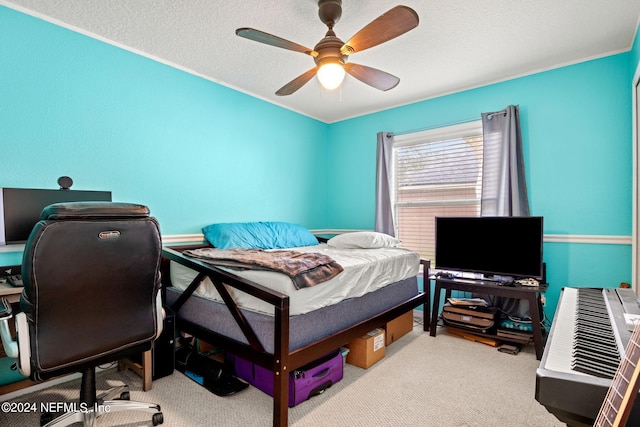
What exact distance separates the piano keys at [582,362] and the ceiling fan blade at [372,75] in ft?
5.52

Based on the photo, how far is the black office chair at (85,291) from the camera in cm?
128

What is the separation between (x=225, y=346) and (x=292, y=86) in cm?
184

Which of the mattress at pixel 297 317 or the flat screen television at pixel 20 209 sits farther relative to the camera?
the flat screen television at pixel 20 209

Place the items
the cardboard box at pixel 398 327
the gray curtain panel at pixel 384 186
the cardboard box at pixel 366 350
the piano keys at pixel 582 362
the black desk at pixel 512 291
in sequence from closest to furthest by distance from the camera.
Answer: the piano keys at pixel 582 362 → the cardboard box at pixel 366 350 → the black desk at pixel 512 291 → the cardboard box at pixel 398 327 → the gray curtain panel at pixel 384 186

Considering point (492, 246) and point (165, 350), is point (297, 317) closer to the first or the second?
point (165, 350)

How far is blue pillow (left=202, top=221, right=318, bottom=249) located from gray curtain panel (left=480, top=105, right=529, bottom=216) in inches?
74.4

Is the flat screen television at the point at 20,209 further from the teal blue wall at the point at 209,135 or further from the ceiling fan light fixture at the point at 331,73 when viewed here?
the ceiling fan light fixture at the point at 331,73

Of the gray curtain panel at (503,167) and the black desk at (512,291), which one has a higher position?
the gray curtain panel at (503,167)

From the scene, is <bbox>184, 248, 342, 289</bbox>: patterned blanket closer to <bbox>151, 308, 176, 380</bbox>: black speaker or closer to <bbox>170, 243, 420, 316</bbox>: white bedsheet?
<bbox>170, 243, 420, 316</bbox>: white bedsheet

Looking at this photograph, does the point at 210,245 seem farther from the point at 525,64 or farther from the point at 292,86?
the point at 525,64

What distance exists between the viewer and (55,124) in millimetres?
2195

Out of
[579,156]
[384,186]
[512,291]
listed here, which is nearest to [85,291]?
A: [512,291]

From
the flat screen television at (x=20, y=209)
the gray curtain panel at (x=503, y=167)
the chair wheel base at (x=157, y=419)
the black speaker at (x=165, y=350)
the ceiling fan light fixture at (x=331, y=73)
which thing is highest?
the ceiling fan light fixture at (x=331, y=73)

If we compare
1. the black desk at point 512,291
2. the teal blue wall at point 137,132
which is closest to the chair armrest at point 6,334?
the teal blue wall at point 137,132
